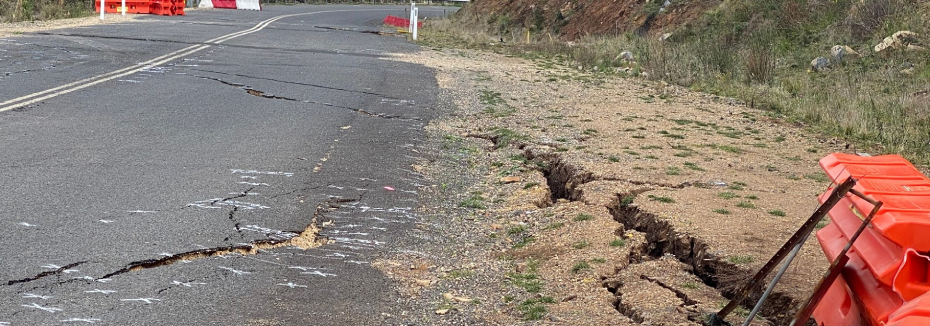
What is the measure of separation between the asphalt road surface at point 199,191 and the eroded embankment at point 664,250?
124cm

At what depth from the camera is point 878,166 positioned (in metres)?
3.77

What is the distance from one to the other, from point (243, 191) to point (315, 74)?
308 inches

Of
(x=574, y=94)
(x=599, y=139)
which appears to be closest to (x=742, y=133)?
(x=599, y=139)

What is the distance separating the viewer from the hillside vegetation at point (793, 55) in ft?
37.8

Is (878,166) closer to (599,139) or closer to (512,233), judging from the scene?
(512,233)

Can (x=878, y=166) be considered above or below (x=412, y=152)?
above

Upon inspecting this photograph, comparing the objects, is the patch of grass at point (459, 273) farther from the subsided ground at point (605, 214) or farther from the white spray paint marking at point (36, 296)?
the white spray paint marking at point (36, 296)

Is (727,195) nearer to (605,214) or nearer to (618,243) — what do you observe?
(605,214)

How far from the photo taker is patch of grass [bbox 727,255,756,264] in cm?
530

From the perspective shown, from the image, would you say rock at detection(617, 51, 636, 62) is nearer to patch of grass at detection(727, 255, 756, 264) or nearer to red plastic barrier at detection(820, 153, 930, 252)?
patch of grass at detection(727, 255, 756, 264)

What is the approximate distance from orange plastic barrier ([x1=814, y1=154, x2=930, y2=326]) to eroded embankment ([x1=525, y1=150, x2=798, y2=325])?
0.95 m

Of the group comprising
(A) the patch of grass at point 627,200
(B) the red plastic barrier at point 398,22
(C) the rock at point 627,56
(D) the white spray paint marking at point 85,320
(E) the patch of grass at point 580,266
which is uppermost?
(B) the red plastic barrier at point 398,22

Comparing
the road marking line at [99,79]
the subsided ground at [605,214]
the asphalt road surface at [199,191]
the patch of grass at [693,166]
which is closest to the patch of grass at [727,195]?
the subsided ground at [605,214]

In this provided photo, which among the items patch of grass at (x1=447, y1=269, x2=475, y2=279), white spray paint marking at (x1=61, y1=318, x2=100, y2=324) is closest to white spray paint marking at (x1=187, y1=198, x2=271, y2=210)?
Answer: patch of grass at (x1=447, y1=269, x2=475, y2=279)
